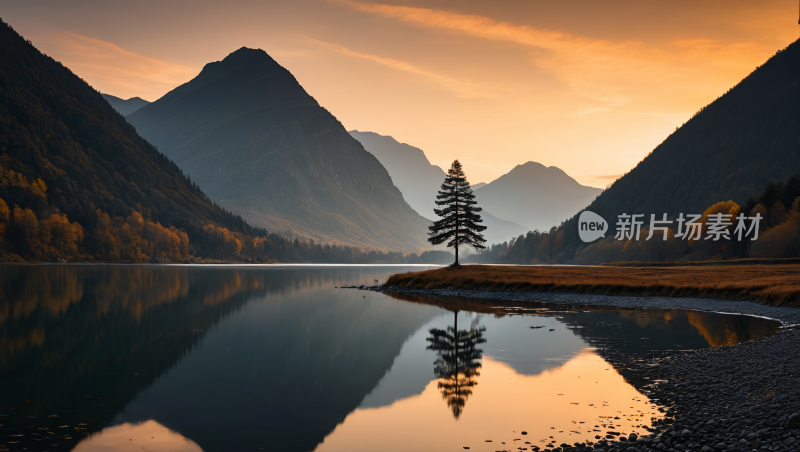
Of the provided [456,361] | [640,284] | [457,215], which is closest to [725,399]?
[456,361]

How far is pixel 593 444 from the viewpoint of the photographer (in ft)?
50.5

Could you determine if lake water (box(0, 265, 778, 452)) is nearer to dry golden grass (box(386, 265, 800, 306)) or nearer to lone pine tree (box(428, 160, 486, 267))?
dry golden grass (box(386, 265, 800, 306))

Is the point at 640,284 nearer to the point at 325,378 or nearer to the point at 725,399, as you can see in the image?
the point at 725,399

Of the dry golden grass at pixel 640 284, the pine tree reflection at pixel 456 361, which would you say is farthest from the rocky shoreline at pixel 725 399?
the dry golden grass at pixel 640 284

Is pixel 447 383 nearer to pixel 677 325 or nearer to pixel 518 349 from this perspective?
pixel 518 349

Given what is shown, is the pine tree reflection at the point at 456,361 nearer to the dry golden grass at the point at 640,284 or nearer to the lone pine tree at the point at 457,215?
the dry golden grass at the point at 640,284

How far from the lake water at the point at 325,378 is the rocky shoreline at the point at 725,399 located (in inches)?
42.3

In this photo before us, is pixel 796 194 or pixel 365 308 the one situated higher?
pixel 796 194

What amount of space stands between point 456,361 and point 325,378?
8.13 m

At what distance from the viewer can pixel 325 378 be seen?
26344 millimetres

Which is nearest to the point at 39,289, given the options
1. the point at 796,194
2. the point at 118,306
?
the point at 118,306

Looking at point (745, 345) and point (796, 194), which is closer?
point (745, 345)

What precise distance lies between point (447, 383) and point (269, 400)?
325 inches

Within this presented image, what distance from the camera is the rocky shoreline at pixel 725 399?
14195 mm
